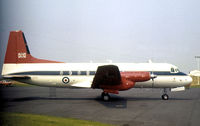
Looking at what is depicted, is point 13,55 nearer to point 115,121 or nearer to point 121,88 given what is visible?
point 121,88

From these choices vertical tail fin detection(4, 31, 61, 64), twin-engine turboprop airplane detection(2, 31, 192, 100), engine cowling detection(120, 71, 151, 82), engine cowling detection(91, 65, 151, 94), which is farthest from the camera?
vertical tail fin detection(4, 31, 61, 64)

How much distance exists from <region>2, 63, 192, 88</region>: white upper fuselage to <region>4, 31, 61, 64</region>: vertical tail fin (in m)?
0.47

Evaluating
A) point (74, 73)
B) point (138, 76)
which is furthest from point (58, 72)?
point (138, 76)

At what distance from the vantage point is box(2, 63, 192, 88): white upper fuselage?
15477mm

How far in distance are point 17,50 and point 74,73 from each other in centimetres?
570

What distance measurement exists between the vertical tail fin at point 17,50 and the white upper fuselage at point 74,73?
468 mm

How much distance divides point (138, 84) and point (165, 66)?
3325mm

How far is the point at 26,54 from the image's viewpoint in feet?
52.7

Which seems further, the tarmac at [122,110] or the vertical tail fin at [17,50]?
the vertical tail fin at [17,50]

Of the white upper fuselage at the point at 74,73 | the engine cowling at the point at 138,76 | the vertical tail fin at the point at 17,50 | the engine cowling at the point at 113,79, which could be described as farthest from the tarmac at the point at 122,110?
the vertical tail fin at the point at 17,50

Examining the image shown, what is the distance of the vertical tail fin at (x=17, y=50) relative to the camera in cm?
1564

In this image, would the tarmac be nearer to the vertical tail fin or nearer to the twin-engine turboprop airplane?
the twin-engine turboprop airplane

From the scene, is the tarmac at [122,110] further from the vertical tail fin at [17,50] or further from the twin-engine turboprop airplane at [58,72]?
the vertical tail fin at [17,50]

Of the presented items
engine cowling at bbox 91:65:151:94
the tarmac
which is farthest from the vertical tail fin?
engine cowling at bbox 91:65:151:94
